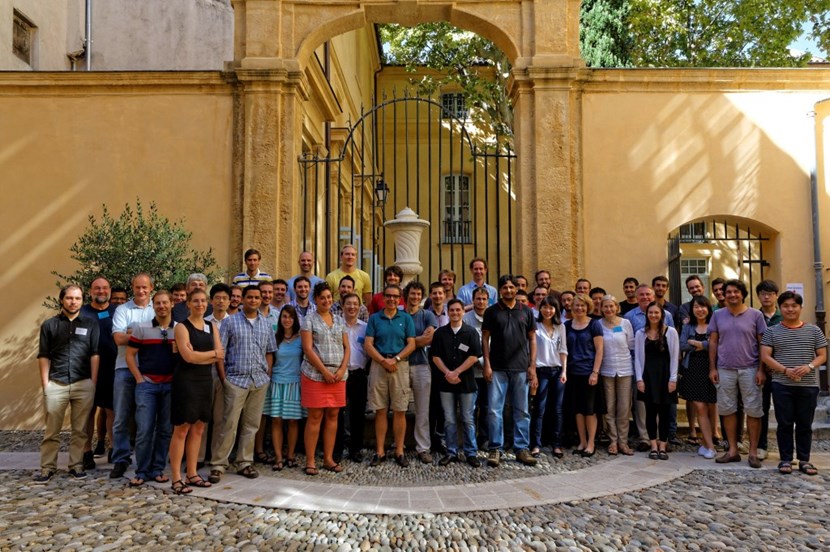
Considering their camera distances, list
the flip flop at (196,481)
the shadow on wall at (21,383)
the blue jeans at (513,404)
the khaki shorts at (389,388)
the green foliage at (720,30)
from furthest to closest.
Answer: the green foliage at (720,30) < the shadow on wall at (21,383) < the blue jeans at (513,404) < the khaki shorts at (389,388) < the flip flop at (196,481)

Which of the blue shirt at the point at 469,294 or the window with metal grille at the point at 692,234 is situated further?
the window with metal grille at the point at 692,234

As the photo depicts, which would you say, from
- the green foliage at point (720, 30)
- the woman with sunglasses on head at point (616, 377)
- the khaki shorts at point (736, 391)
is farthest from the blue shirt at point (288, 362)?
the green foliage at point (720, 30)

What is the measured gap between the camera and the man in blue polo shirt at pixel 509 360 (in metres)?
6.68

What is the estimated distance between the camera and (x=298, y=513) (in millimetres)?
4969

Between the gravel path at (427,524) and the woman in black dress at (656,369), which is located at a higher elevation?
the woman in black dress at (656,369)

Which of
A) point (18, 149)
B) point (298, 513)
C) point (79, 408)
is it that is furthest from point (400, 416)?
point (18, 149)

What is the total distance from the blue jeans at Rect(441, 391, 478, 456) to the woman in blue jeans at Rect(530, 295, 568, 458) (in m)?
0.77

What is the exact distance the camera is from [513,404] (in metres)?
6.77

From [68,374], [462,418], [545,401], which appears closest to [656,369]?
[545,401]

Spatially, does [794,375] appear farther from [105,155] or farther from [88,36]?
[88,36]

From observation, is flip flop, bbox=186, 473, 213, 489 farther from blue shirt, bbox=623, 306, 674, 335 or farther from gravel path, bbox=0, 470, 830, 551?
blue shirt, bbox=623, 306, 674, 335

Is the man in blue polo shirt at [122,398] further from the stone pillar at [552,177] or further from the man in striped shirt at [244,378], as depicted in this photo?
the stone pillar at [552,177]

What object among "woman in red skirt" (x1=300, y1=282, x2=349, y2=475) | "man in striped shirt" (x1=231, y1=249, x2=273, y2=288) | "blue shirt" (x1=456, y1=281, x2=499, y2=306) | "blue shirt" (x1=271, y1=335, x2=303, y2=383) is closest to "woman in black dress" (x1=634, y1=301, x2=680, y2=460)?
"blue shirt" (x1=456, y1=281, x2=499, y2=306)

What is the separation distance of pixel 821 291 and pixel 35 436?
10.7 metres
